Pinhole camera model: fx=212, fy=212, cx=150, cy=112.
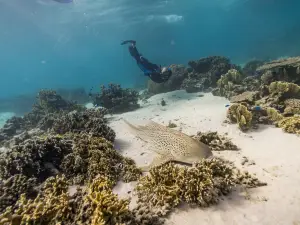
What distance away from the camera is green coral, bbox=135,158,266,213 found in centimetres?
362

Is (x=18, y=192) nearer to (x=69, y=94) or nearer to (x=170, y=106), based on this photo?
(x=170, y=106)

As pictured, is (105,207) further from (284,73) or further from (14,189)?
(284,73)

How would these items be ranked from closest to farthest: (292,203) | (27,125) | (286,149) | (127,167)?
1. (292,203)
2. (127,167)
3. (286,149)
4. (27,125)

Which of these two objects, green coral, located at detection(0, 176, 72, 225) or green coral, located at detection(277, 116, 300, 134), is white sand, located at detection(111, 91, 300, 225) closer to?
green coral, located at detection(277, 116, 300, 134)

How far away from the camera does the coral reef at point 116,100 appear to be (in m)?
13.5

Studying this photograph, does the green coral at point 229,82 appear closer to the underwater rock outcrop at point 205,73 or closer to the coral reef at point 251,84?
the coral reef at point 251,84

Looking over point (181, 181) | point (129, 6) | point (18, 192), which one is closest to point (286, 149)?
point (181, 181)

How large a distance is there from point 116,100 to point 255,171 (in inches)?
399

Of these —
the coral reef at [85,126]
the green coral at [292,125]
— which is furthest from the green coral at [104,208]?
the green coral at [292,125]

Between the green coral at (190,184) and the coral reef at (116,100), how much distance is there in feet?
31.3

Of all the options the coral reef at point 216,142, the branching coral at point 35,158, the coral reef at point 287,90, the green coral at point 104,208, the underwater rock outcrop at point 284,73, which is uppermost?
the underwater rock outcrop at point 284,73

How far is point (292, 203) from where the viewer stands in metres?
3.49

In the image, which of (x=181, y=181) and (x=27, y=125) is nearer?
(x=181, y=181)

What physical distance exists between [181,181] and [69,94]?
88.0ft
